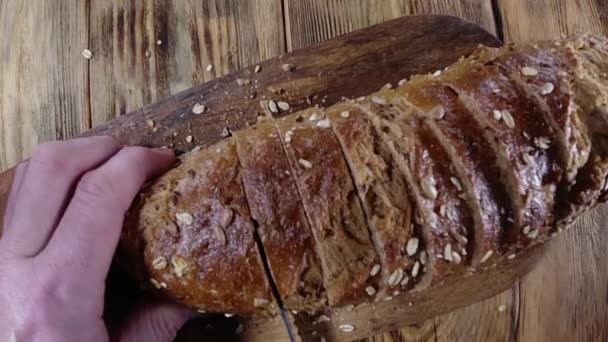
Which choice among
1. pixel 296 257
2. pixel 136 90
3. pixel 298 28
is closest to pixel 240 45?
pixel 298 28

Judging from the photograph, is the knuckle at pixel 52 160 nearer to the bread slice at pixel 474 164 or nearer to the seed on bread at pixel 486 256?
the bread slice at pixel 474 164

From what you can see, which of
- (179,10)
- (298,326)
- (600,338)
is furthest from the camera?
(179,10)

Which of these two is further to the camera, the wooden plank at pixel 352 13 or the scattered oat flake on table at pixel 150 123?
the wooden plank at pixel 352 13

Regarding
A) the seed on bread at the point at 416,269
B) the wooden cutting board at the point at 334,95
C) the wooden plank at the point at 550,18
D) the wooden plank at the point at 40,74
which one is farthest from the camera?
the wooden plank at the point at 550,18

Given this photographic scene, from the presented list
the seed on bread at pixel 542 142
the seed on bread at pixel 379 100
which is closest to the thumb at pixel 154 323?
the seed on bread at pixel 379 100

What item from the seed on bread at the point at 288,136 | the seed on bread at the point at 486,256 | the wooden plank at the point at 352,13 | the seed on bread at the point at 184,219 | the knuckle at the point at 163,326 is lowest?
the knuckle at the point at 163,326

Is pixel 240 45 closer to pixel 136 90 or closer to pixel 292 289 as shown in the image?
pixel 136 90

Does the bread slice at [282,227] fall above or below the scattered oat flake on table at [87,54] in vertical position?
below
